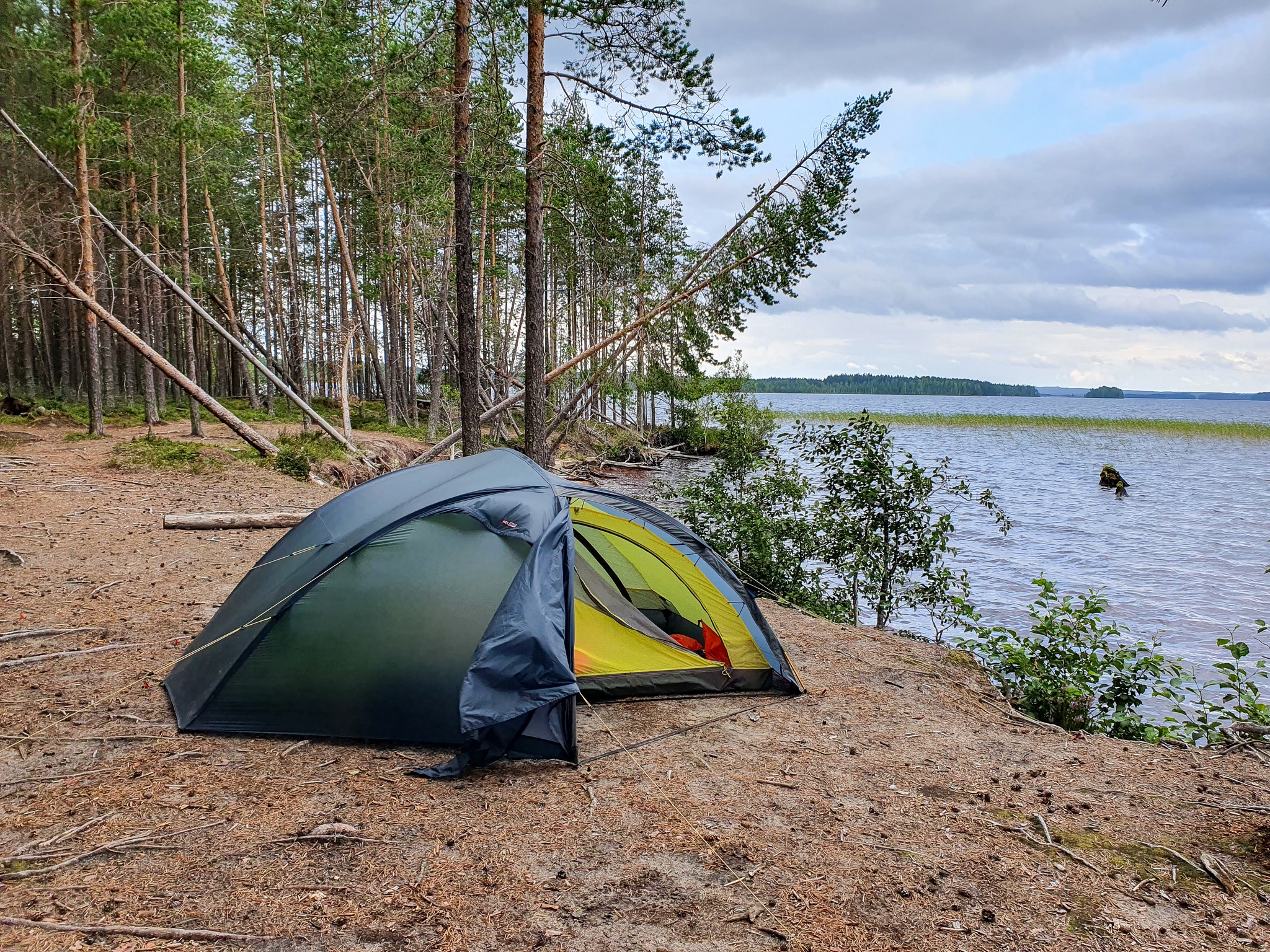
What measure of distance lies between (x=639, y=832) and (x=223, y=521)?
26.7 feet

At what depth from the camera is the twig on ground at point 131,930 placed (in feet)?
9.20

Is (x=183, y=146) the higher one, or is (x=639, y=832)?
(x=183, y=146)

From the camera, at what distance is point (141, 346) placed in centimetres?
1372

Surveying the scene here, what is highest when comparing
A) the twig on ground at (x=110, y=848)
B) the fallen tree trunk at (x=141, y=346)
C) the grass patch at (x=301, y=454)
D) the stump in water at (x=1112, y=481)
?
the fallen tree trunk at (x=141, y=346)

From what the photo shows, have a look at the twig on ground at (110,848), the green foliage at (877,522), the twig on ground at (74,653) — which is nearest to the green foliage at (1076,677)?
the green foliage at (877,522)

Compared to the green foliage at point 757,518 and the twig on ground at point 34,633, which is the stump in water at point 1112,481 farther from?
the twig on ground at point 34,633

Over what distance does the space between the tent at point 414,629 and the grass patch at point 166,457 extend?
9.86 m

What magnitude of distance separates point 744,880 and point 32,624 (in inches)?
243

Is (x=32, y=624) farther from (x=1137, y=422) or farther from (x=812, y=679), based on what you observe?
(x=1137, y=422)

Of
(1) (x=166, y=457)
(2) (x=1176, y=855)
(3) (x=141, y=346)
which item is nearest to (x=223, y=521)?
(1) (x=166, y=457)

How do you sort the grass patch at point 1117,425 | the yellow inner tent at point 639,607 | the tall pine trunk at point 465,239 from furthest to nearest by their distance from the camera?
the grass patch at point 1117,425 < the tall pine trunk at point 465,239 < the yellow inner tent at point 639,607

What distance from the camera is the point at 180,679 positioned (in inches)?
197

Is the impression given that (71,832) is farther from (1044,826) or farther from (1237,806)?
(1237,806)

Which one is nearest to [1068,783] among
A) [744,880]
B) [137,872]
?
[744,880]
